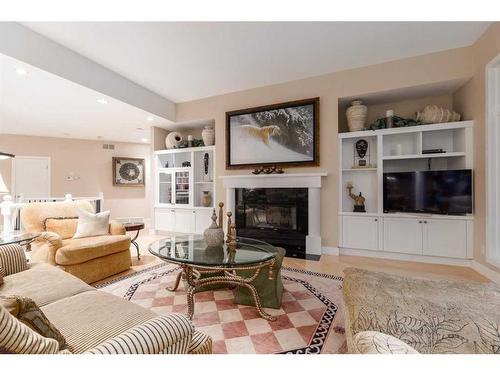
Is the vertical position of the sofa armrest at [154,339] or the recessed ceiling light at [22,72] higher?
the recessed ceiling light at [22,72]

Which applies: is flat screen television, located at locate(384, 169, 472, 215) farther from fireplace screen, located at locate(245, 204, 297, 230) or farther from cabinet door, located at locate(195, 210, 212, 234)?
cabinet door, located at locate(195, 210, 212, 234)

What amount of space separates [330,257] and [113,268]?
2983 mm

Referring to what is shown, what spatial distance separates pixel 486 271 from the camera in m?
2.78

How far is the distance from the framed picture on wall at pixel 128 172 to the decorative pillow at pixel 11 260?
554cm

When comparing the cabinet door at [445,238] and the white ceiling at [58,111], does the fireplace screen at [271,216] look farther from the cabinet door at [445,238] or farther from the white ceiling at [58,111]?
the white ceiling at [58,111]

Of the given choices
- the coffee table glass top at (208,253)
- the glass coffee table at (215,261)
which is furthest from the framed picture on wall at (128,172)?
the glass coffee table at (215,261)

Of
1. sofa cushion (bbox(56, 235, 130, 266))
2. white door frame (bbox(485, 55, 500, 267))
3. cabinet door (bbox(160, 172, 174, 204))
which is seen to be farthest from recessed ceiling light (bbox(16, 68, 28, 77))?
white door frame (bbox(485, 55, 500, 267))

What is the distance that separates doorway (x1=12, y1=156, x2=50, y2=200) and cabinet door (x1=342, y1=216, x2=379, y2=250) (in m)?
7.43

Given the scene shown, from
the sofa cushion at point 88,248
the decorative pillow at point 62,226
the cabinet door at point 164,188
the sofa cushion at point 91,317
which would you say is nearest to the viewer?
the sofa cushion at point 91,317

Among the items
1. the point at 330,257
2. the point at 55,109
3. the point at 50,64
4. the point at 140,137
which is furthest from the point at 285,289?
the point at 140,137

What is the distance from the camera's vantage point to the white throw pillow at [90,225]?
2.95m

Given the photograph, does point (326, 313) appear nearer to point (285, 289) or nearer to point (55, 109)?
point (285, 289)

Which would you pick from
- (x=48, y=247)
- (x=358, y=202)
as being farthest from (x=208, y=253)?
(x=358, y=202)

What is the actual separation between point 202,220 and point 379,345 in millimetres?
4347
